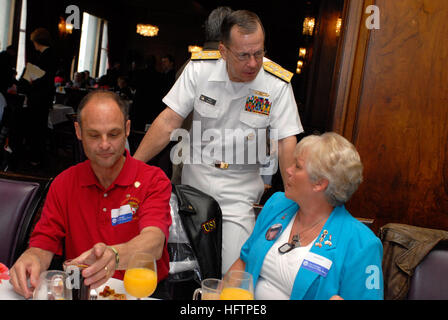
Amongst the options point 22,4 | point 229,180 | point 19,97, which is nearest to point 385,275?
point 229,180

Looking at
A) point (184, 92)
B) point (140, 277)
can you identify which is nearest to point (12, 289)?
point (140, 277)

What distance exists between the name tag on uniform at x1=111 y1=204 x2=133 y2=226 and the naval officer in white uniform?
0.55 meters

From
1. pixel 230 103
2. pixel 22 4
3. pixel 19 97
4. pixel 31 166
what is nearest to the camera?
pixel 230 103

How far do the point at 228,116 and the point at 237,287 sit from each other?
1207 millimetres

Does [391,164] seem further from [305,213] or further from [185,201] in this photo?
[185,201]

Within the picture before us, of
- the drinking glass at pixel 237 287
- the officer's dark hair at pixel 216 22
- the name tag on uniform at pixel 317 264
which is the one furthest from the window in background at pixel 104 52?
the drinking glass at pixel 237 287

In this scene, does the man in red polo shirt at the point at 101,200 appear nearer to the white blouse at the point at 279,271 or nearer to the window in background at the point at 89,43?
the white blouse at the point at 279,271

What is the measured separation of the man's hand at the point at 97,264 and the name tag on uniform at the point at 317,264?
68 centimetres

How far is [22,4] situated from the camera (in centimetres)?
939

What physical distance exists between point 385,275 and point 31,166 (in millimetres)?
5361

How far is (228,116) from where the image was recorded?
227 centimetres

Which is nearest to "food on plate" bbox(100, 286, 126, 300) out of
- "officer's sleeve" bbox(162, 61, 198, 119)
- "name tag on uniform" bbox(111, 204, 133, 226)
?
"name tag on uniform" bbox(111, 204, 133, 226)

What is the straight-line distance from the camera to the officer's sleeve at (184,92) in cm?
229

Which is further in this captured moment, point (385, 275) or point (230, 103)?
point (230, 103)
